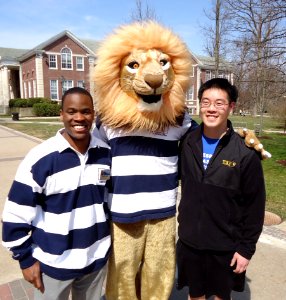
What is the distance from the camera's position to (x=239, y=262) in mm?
2125

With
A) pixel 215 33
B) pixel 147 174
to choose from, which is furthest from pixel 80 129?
pixel 215 33

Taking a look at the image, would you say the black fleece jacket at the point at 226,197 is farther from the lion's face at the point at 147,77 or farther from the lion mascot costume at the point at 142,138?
the lion's face at the point at 147,77

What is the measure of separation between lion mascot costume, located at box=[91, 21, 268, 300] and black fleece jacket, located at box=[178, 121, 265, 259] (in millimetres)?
224

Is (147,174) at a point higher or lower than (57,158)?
lower

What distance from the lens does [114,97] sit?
2.29m

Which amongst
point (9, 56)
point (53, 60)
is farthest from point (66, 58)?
point (9, 56)

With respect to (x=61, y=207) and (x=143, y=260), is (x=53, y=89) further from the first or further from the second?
(x=61, y=207)

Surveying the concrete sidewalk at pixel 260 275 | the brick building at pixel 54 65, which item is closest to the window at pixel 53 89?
the brick building at pixel 54 65

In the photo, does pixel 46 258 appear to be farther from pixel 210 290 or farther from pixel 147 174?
pixel 210 290

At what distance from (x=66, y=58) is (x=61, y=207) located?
36.0 metres

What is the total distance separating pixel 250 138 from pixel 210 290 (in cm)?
116

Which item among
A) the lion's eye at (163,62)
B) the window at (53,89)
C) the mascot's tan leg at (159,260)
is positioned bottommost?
the mascot's tan leg at (159,260)

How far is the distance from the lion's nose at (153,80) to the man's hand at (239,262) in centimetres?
129

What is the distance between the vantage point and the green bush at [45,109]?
30.6 m
